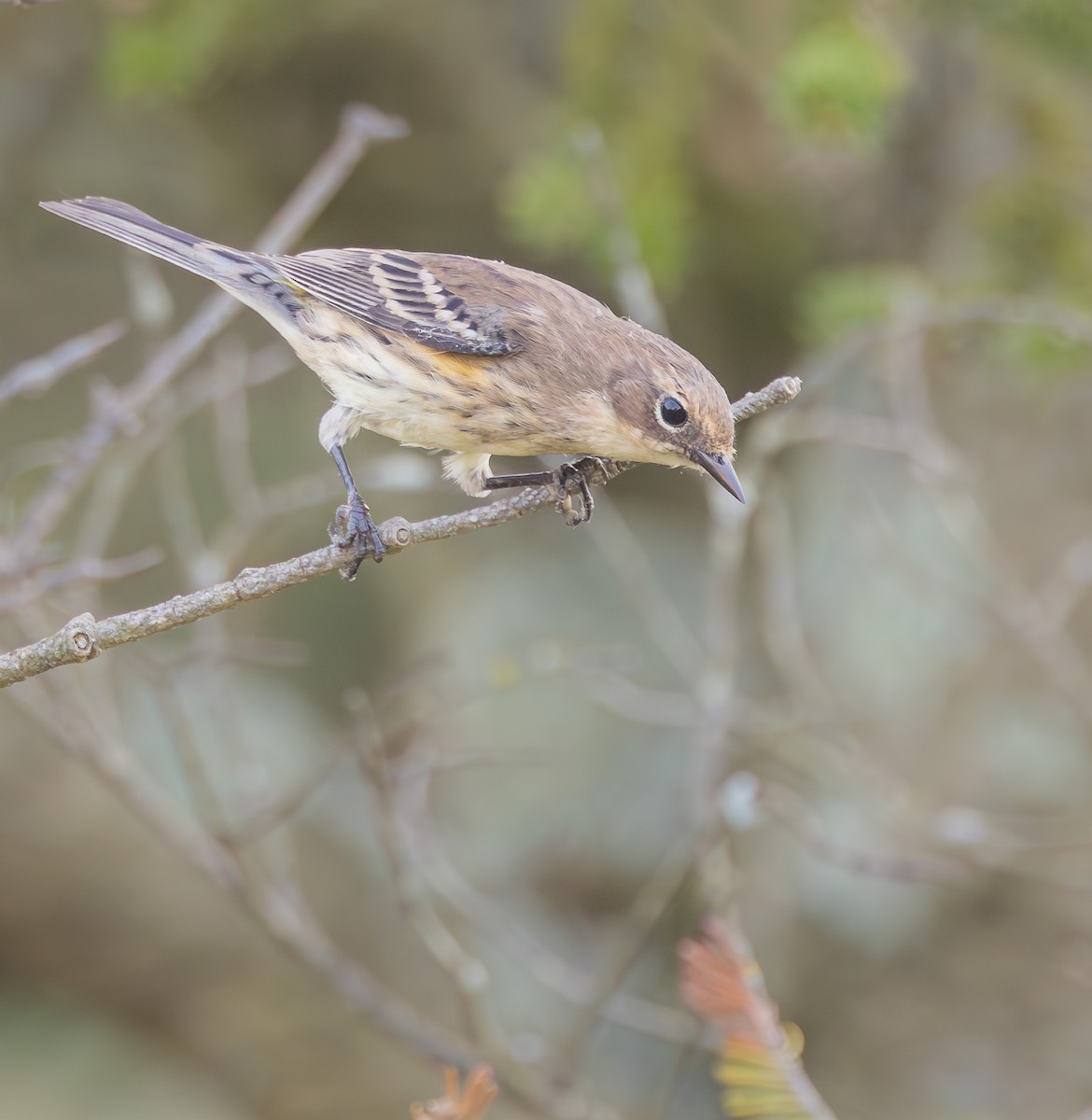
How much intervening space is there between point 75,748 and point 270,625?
2.64m

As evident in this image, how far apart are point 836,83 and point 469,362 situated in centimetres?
101

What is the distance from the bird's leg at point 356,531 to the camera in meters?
2.26

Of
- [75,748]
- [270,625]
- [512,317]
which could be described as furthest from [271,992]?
[512,317]

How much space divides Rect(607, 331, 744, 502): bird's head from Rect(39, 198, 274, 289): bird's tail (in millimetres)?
942

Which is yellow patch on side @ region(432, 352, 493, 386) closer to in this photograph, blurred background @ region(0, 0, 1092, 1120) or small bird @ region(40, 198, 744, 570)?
small bird @ region(40, 198, 744, 570)

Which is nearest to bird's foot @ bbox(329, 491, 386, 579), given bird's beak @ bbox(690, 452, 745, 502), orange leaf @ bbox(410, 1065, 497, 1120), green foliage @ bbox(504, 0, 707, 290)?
bird's beak @ bbox(690, 452, 745, 502)

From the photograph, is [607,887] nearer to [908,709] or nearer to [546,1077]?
[908,709]

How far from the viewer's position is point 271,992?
184 inches

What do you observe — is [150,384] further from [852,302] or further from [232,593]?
[852,302]

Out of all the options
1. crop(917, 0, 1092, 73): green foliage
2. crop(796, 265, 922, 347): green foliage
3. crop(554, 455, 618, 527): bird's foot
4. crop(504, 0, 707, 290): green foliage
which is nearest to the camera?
crop(554, 455, 618, 527): bird's foot

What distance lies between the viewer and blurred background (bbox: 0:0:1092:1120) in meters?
3.36

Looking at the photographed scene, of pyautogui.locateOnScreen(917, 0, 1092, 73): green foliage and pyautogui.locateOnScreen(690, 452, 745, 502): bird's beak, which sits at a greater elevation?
pyautogui.locateOnScreen(917, 0, 1092, 73): green foliage

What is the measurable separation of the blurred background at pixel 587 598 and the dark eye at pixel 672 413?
814 millimetres

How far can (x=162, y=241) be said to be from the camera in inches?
107
